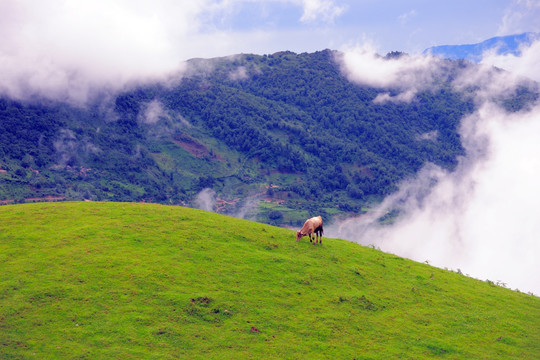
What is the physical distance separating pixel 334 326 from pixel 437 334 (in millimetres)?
6462

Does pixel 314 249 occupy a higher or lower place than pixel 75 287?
higher

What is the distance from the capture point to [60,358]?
17969 millimetres

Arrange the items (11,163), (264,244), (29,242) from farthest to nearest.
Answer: (11,163) < (264,244) < (29,242)

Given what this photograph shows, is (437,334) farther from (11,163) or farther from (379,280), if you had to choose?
(11,163)

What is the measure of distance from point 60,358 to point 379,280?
21088mm

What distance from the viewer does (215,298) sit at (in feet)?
76.4

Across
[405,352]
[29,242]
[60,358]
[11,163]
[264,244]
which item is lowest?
[60,358]

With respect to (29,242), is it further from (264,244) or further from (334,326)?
(334,326)

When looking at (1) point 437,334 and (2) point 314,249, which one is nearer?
(1) point 437,334

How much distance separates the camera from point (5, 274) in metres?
22.9

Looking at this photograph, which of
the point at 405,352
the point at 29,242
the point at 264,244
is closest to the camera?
the point at 405,352

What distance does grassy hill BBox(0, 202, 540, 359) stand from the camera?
20.0 m

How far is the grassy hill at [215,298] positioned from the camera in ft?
65.6

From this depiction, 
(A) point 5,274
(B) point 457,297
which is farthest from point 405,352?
(A) point 5,274
